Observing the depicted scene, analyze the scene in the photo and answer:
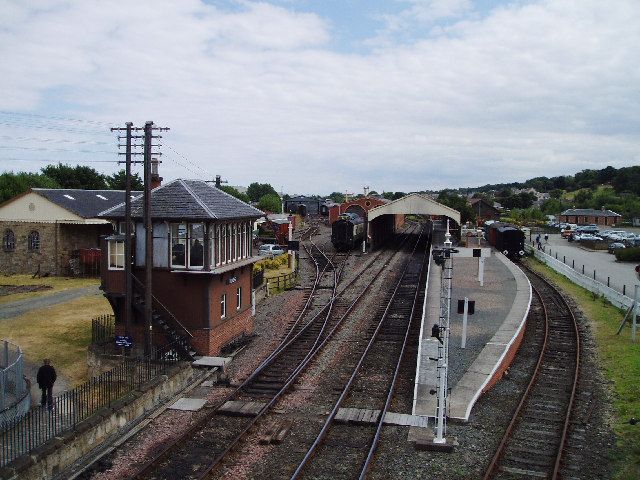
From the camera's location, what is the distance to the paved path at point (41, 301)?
30.0 meters

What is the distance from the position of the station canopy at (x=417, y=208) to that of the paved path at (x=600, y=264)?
995 cm

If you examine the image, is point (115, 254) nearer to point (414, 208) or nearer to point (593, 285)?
point (593, 285)

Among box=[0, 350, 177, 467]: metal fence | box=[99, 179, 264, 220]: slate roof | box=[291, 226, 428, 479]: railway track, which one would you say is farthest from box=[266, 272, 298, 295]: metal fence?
box=[0, 350, 177, 467]: metal fence

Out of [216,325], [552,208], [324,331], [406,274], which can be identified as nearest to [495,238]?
[406,274]

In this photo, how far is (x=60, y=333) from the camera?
25797 millimetres

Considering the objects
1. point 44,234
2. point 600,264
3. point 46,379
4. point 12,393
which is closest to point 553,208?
point 600,264

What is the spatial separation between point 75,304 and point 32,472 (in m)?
22.1

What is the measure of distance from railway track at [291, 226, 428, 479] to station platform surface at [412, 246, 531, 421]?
901 mm

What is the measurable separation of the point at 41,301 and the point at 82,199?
14.0 metres

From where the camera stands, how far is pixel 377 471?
1212 centimetres

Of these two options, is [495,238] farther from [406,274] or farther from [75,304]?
[75,304]

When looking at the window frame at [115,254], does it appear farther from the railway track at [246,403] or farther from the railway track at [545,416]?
the railway track at [545,416]

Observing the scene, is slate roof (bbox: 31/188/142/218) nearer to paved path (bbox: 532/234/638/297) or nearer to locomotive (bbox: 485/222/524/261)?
locomotive (bbox: 485/222/524/261)

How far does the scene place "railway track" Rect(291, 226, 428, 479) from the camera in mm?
12375
